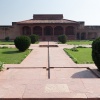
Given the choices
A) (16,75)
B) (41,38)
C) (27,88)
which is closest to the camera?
(27,88)

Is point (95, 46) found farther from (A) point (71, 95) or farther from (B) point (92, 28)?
(B) point (92, 28)

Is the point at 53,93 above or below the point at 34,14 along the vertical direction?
below

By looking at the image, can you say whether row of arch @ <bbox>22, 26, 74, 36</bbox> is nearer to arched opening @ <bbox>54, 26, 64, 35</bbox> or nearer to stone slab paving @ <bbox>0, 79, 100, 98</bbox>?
arched opening @ <bbox>54, 26, 64, 35</bbox>

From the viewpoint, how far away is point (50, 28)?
150 ft

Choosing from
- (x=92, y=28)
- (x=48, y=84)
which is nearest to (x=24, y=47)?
(x=48, y=84)

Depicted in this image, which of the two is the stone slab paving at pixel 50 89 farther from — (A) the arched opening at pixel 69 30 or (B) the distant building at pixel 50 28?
(A) the arched opening at pixel 69 30

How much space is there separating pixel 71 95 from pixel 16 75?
4064mm

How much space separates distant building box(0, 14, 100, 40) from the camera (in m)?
44.3

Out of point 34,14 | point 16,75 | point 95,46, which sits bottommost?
point 16,75

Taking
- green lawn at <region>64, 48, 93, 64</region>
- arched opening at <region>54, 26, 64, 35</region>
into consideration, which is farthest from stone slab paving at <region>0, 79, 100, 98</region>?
arched opening at <region>54, 26, 64, 35</region>

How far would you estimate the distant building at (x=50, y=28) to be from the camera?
4431 centimetres

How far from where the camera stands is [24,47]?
1802 centimetres

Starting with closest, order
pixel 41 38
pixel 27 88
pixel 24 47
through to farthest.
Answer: pixel 27 88, pixel 24 47, pixel 41 38

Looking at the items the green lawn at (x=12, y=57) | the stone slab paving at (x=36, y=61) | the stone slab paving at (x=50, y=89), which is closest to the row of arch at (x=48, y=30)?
the green lawn at (x=12, y=57)
